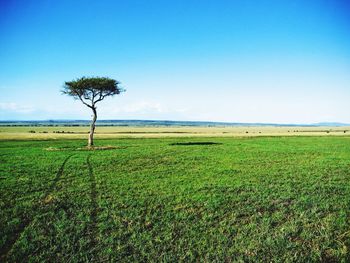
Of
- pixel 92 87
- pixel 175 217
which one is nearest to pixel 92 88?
pixel 92 87

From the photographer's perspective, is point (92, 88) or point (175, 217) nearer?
point (175, 217)

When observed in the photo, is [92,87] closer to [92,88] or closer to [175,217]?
[92,88]

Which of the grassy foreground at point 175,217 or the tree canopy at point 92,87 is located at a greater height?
the tree canopy at point 92,87

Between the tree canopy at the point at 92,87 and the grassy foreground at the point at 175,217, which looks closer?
the grassy foreground at the point at 175,217

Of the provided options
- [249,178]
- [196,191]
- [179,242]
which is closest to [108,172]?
[196,191]

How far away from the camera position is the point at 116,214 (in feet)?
34.8

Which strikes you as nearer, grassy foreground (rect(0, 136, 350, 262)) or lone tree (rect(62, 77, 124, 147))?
grassy foreground (rect(0, 136, 350, 262))

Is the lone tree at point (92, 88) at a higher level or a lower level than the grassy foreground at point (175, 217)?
higher

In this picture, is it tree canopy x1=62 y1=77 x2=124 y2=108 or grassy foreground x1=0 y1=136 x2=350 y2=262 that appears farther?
tree canopy x1=62 y1=77 x2=124 y2=108

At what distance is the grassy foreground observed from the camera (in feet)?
26.1

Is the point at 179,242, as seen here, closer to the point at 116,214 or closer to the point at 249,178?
the point at 116,214

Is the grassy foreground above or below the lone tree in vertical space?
below

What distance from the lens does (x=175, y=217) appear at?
1035 cm

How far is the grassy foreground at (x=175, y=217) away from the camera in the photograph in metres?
7.95
